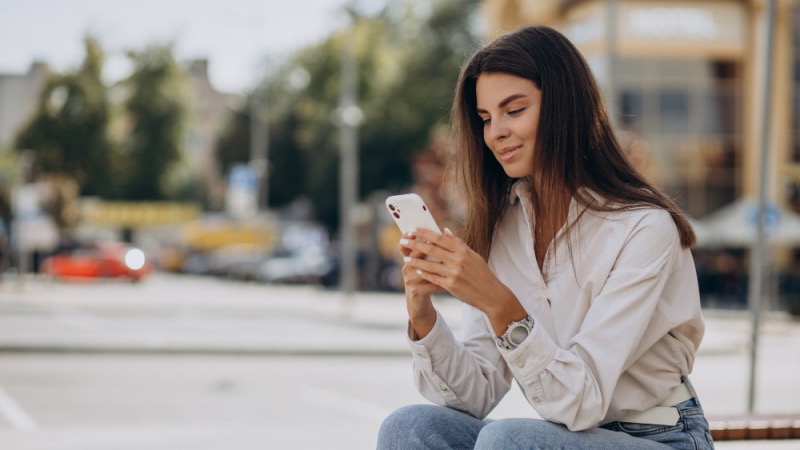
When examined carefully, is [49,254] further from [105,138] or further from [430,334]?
[430,334]

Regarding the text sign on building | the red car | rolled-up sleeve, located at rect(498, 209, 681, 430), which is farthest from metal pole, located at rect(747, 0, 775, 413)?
the red car

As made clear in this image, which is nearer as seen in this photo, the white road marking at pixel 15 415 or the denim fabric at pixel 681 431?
the denim fabric at pixel 681 431

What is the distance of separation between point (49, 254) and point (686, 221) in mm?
48653

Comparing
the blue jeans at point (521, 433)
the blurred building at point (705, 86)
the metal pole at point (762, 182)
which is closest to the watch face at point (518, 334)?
the blue jeans at point (521, 433)

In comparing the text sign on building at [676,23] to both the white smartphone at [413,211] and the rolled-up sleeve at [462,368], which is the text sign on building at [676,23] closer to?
the rolled-up sleeve at [462,368]

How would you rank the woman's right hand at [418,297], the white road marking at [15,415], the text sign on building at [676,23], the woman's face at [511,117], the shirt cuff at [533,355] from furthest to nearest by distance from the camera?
1. the text sign on building at [676,23]
2. the white road marking at [15,415]
3. the woman's face at [511,117]
4. the woman's right hand at [418,297]
5. the shirt cuff at [533,355]

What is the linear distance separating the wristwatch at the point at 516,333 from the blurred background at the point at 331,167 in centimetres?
849

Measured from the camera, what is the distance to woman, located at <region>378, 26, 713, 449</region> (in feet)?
8.41

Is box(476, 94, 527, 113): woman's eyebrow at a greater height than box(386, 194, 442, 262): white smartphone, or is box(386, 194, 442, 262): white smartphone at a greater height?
box(476, 94, 527, 113): woman's eyebrow

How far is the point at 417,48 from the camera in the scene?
57531 millimetres

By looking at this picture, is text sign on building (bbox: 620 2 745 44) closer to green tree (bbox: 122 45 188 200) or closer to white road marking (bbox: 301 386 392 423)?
green tree (bbox: 122 45 188 200)

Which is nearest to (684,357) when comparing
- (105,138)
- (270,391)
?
(270,391)

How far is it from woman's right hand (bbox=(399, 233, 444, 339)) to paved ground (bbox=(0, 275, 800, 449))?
2.12m

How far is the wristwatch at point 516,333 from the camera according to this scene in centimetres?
254
